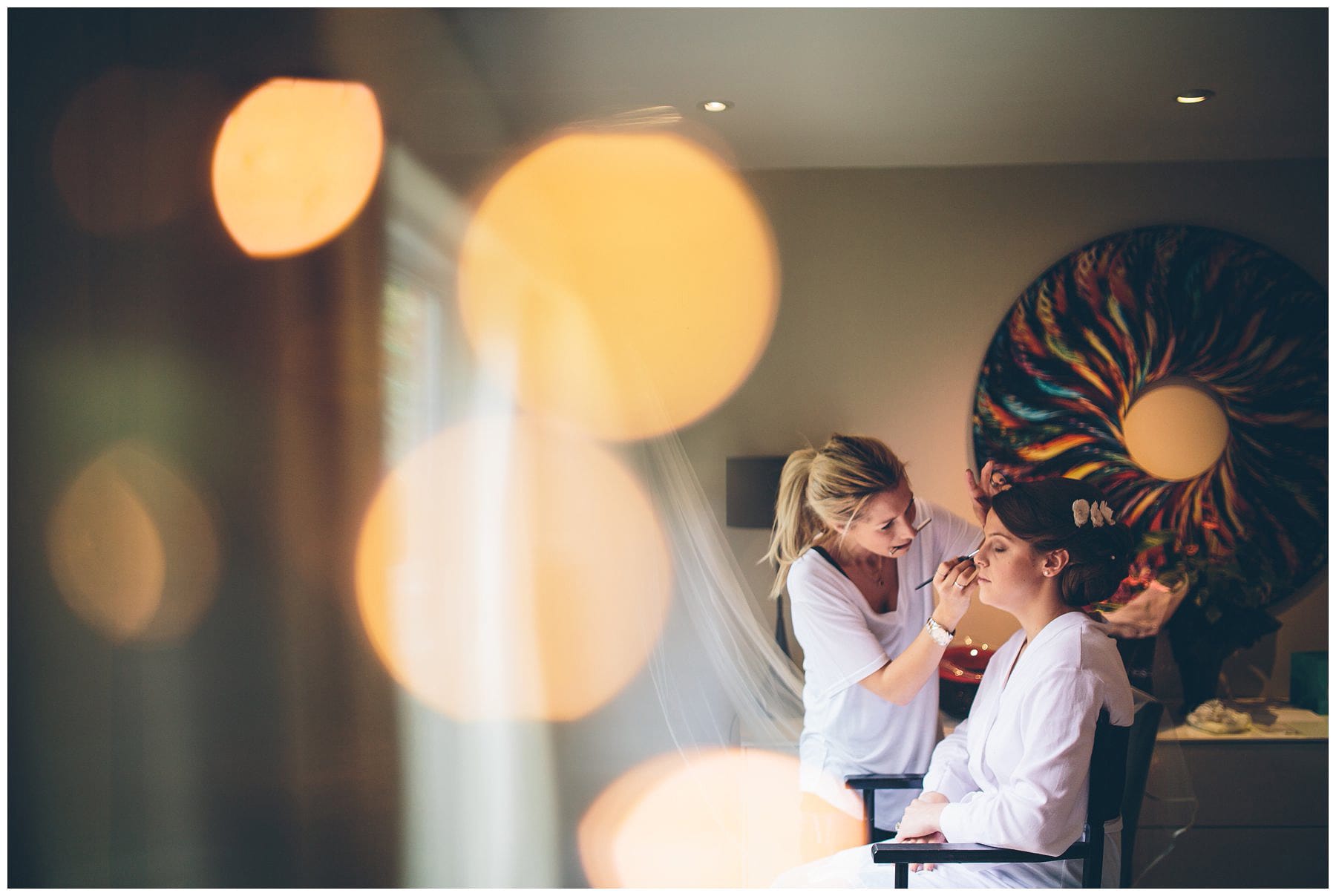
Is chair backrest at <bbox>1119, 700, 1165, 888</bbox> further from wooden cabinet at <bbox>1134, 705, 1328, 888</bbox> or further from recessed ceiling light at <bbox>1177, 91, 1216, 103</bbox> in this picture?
recessed ceiling light at <bbox>1177, 91, 1216, 103</bbox>

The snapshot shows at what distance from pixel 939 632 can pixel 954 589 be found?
9cm

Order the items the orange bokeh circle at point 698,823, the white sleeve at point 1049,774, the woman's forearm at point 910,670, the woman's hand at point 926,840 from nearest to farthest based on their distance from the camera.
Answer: the white sleeve at point 1049,774 → the woman's hand at point 926,840 → the woman's forearm at point 910,670 → the orange bokeh circle at point 698,823

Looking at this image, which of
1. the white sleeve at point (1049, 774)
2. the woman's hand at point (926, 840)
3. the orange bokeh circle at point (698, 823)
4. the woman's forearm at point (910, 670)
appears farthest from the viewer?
the orange bokeh circle at point (698, 823)

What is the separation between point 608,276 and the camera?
192cm

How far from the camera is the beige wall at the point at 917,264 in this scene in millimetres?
1862

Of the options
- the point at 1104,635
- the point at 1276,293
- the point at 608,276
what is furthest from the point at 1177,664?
the point at 608,276

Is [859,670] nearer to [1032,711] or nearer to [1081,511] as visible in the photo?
[1032,711]

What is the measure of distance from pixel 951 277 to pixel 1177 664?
0.95 m

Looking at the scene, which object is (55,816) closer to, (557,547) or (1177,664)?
(557,547)

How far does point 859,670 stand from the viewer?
1.82m

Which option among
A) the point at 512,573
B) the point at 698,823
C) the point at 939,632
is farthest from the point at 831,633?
the point at 512,573

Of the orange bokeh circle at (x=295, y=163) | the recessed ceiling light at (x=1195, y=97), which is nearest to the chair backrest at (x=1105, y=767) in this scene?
the recessed ceiling light at (x=1195, y=97)

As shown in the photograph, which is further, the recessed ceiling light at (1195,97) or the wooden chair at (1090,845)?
the recessed ceiling light at (1195,97)

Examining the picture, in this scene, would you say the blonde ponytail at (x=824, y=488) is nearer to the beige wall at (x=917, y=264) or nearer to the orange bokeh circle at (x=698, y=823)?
the beige wall at (x=917, y=264)
